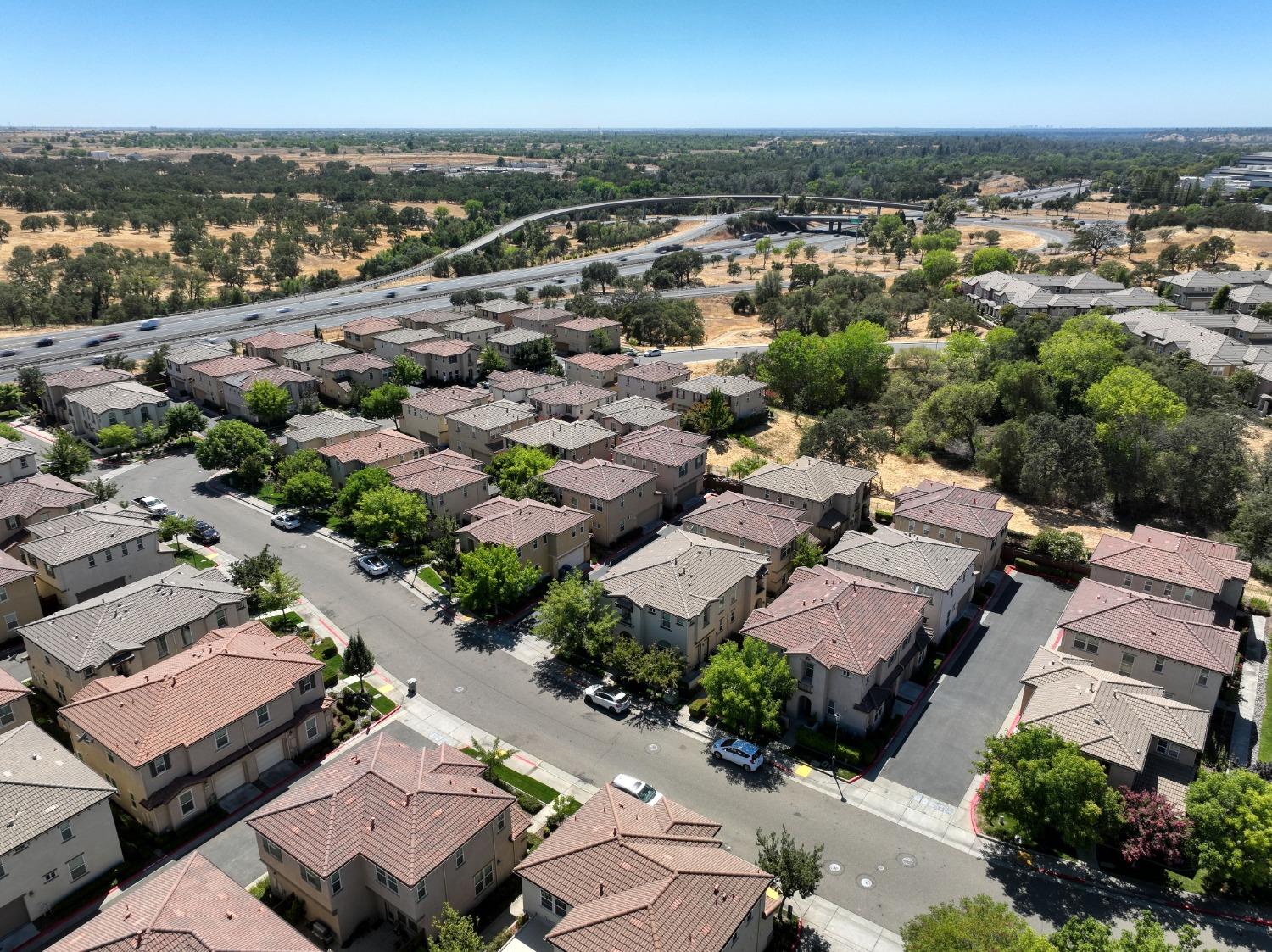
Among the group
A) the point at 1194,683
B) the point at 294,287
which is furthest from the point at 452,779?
the point at 294,287

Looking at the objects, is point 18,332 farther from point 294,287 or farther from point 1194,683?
point 1194,683

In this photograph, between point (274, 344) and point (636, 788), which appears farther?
point (274, 344)

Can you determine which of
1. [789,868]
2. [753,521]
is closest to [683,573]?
[753,521]

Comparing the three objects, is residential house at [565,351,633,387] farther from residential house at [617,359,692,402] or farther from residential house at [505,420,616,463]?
residential house at [505,420,616,463]

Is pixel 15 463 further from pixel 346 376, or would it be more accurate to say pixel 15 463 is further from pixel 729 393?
pixel 729 393

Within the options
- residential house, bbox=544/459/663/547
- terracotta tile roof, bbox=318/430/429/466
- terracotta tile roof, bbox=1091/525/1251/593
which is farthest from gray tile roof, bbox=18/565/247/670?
terracotta tile roof, bbox=1091/525/1251/593
